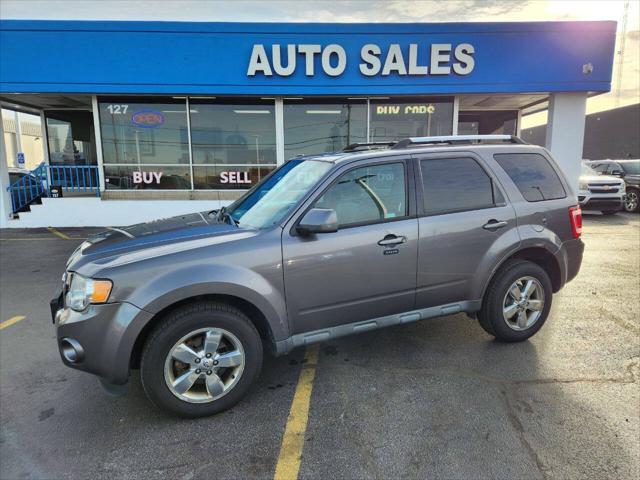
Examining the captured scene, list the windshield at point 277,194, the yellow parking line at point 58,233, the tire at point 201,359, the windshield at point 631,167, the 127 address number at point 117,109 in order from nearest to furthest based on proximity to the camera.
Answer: the tire at point 201,359
the windshield at point 277,194
the yellow parking line at point 58,233
the 127 address number at point 117,109
the windshield at point 631,167

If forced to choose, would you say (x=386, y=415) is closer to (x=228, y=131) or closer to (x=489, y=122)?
(x=228, y=131)

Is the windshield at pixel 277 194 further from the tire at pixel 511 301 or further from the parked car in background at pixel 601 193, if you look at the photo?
the parked car in background at pixel 601 193

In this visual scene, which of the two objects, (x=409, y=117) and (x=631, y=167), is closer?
(x=409, y=117)

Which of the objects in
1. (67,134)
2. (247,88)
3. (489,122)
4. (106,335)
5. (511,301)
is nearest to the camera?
(106,335)

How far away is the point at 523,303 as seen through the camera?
158 inches

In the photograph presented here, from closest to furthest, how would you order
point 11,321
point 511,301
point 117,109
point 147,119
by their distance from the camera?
point 511,301, point 11,321, point 117,109, point 147,119

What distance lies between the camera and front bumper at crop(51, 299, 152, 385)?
271 cm

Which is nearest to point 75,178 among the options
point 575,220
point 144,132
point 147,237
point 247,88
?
point 144,132

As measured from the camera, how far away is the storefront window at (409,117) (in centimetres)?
1245

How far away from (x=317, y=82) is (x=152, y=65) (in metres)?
4.40

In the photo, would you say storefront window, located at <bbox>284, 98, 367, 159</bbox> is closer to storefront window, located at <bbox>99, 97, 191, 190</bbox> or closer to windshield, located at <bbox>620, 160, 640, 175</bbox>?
storefront window, located at <bbox>99, 97, 191, 190</bbox>

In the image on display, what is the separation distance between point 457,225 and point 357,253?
1000mm

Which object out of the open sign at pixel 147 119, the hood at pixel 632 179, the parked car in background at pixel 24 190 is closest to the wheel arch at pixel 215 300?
the open sign at pixel 147 119

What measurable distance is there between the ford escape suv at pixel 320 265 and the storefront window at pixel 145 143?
30.6 ft
